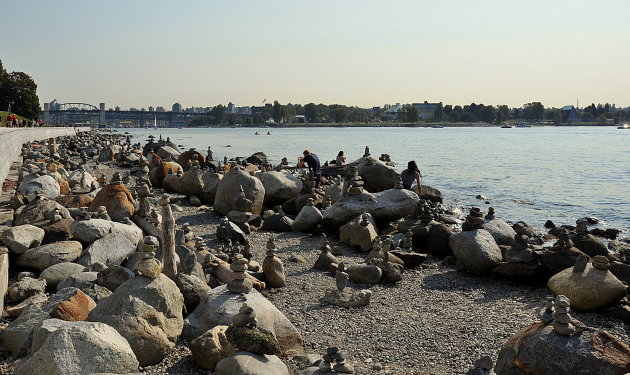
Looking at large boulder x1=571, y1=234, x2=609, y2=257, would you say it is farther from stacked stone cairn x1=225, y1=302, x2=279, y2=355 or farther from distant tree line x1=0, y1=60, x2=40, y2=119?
distant tree line x1=0, y1=60, x2=40, y2=119

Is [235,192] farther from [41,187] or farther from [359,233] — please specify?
[41,187]

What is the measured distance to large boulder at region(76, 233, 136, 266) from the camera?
9016 mm

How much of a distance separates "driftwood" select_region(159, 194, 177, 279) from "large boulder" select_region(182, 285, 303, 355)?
2.88 feet

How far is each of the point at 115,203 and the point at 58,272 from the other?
364 cm

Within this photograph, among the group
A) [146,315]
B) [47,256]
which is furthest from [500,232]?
[47,256]

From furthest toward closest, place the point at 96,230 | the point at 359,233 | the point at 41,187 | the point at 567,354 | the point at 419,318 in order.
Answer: the point at 41,187
the point at 359,233
the point at 96,230
the point at 419,318
the point at 567,354

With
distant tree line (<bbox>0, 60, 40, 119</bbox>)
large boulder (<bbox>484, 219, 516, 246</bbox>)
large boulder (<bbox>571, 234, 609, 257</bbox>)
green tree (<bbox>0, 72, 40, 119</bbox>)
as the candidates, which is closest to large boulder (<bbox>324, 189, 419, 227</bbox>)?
large boulder (<bbox>484, 219, 516, 246</bbox>)

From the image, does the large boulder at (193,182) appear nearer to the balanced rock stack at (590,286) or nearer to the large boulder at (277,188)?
the large boulder at (277,188)

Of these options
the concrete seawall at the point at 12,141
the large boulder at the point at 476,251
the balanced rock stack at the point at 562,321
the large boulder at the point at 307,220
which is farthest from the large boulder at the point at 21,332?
the concrete seawall at the point at 12,141

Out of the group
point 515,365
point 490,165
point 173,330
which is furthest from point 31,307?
point 490,165

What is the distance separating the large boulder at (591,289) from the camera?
899 cm

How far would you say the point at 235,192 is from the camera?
15930 millimetres

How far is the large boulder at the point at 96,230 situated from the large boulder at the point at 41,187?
4.81 metres

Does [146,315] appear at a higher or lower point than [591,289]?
higher
